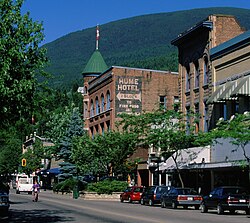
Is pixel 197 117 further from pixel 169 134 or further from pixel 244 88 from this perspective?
pixel 244 88

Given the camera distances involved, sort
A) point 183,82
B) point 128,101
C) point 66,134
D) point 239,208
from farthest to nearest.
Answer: point 66,134, point 128,101, point 183,82, point 239,208

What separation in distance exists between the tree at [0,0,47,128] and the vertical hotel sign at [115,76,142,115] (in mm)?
46949

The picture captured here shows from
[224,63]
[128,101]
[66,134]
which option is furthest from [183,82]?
[66,134]

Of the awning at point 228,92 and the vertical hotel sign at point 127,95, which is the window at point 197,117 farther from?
the vertical hotel sign at point 127,95

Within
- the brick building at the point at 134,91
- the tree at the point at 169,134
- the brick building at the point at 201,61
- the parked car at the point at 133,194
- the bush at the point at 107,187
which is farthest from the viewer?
the brick building at the point at 134,91

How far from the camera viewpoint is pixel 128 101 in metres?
71.6

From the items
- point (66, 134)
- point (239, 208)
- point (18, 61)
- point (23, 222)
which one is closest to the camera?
point (18, 61)

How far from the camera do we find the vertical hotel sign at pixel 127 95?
7144 cm

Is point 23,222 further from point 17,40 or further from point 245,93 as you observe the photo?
point 245,93

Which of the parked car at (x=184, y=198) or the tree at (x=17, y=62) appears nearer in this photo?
the tree at (x=17, y=62)

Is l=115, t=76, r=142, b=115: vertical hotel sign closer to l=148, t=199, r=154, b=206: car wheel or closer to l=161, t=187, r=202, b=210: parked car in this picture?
l=148, t=199, r=154, b=206: car wheel

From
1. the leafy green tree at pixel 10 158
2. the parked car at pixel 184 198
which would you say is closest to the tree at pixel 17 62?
the parked car at pixel 184 198

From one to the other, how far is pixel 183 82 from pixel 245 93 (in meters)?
14.0

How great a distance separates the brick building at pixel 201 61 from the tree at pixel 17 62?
24.8m
